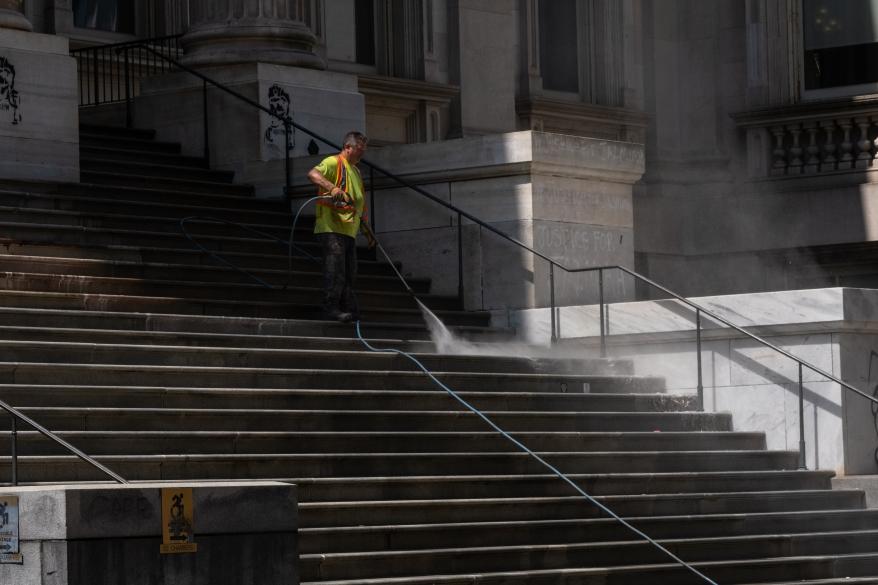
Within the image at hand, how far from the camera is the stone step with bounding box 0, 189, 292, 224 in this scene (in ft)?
56.5

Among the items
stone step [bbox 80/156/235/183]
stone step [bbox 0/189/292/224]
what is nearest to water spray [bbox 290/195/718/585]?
stone step [bbox 0/189/292/224]

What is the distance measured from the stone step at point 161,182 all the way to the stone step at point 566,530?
6899mm

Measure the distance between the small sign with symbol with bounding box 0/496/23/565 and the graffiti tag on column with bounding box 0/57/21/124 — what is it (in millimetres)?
9206

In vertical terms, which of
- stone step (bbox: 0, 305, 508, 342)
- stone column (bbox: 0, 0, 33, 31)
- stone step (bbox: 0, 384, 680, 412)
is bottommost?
stone step (bbox: 0, 384, 680, 412)

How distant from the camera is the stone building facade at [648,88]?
21641 millimetres

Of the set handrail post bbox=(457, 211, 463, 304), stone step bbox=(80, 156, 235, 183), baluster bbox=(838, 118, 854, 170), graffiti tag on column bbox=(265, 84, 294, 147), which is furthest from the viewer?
Result: baluster bbox=(838, 118, 854, 170)

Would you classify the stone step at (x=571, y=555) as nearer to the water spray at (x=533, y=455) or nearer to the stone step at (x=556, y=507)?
the water spray at (x=533, y=455)

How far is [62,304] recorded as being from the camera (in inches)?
590

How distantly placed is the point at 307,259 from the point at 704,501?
507 centimetres

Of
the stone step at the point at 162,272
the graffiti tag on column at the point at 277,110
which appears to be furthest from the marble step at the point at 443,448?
the graffiti tag on column at the point at 277,110

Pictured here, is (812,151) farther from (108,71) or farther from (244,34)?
(108,71)

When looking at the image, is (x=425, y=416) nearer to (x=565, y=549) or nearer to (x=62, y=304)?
(x=565, y=549)

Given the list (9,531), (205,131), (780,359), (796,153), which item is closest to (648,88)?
(796,153)

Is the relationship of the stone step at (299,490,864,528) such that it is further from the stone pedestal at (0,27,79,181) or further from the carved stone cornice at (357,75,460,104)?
the carved stone cornice at (357,75,460,104)
